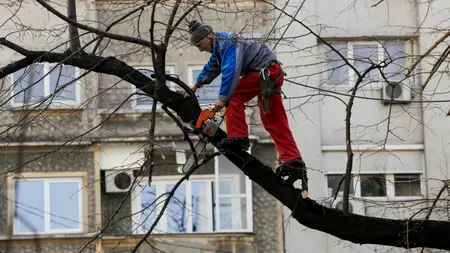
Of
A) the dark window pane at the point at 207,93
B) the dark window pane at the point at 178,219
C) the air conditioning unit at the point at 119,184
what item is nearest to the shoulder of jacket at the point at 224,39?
the dark window pane at the point at 207,93

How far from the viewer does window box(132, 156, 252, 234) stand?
17.4 metres

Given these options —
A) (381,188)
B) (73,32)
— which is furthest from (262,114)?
(381,188)

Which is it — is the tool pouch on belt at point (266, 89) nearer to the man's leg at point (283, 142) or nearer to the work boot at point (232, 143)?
the man's leg at point (283, 142)

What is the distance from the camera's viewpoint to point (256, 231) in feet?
57.2

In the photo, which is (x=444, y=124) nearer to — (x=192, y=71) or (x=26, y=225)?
(x=192, y=71)

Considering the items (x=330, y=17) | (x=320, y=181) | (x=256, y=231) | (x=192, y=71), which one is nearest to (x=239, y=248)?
(x=256, y=231)

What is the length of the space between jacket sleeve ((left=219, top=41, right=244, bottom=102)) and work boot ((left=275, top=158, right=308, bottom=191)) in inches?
31.5

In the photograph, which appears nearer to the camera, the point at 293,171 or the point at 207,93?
the point at 293,171

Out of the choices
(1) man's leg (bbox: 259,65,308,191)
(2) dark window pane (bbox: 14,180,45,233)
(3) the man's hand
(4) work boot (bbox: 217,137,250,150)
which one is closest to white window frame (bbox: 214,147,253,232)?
(2) dark window pane (bbox: 14,180,45,233)

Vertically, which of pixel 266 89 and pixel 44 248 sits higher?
pixel 266 89

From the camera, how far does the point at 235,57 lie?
8.70 meters

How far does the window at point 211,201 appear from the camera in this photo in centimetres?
1738

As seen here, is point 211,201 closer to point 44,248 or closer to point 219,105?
point 44,248

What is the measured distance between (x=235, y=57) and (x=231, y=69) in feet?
0.39
